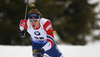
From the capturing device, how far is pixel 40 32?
2150 mm

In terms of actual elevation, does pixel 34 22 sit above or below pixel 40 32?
above

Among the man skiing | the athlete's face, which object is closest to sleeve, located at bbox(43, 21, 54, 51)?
the man skiing

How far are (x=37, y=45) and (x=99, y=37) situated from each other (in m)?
9.30

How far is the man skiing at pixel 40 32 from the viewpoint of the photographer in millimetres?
2072

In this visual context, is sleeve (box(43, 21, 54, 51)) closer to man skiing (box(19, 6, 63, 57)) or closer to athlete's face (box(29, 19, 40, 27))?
man skiing (box(19, 6, 63, 57))

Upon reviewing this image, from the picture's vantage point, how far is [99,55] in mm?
3635

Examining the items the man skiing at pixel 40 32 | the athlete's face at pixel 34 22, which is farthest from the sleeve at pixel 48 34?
the athlete's face at pixel 34 22

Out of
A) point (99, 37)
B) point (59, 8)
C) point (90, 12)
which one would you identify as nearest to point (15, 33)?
point (59, 8)

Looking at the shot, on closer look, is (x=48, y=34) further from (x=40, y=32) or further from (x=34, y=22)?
(x=34, y=22)

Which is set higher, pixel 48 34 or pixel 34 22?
pixel 34 22

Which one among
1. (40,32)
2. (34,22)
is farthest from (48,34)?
(34,22)

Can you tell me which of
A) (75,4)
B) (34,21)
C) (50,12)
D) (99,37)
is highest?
(75,4)

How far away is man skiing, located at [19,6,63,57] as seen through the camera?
2.07 meters

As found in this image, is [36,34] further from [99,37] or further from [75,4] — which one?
[99,37]
